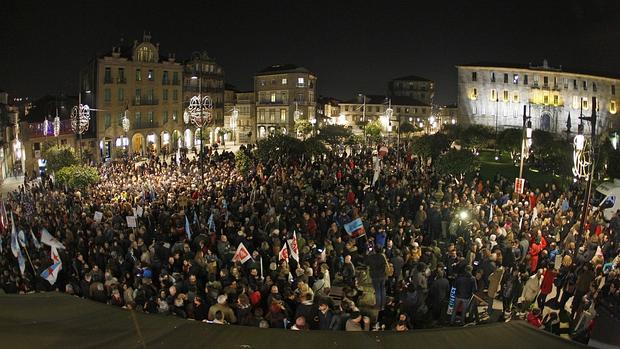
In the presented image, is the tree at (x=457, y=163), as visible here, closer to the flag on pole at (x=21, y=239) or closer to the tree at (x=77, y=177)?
Result: the tree at (x=77, y=177)

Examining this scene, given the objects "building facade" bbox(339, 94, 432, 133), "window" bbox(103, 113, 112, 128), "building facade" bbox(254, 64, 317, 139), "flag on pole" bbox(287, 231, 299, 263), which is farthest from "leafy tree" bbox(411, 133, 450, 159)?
"building facade" bbox(339, 94, 432, 133)

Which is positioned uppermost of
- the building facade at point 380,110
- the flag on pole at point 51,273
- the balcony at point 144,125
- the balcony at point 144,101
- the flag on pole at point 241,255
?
the building facade at point 380,110

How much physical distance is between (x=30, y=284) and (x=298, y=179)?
12628 millimetres

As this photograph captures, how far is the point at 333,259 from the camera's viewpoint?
43.0ft

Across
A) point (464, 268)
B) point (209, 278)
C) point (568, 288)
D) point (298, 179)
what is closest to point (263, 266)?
point (209, 278)

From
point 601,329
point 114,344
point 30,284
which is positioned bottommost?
point 30,284

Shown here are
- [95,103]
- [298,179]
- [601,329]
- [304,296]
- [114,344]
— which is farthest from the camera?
[95,103]

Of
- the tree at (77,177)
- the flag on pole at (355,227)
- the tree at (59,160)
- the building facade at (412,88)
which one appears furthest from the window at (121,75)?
the building facade at (412,88)

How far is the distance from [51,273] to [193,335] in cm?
870

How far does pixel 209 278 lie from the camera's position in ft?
37.2

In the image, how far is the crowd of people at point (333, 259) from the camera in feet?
33.4

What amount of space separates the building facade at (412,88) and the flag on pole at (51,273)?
10483 centimetres

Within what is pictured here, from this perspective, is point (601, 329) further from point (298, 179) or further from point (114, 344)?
point (298, 179)

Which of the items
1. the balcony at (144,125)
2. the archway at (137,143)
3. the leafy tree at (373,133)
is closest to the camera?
the balcony at (144,125)
